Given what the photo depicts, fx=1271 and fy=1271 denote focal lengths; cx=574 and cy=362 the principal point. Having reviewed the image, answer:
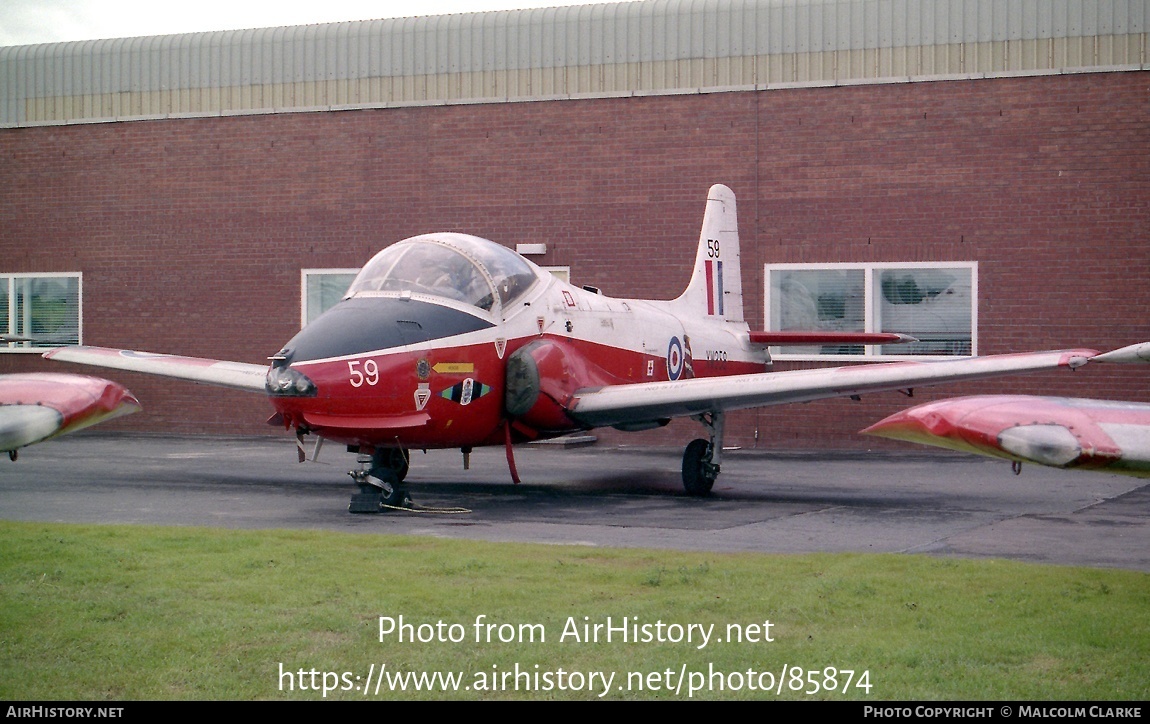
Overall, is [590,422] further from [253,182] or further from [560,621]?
[253,182]

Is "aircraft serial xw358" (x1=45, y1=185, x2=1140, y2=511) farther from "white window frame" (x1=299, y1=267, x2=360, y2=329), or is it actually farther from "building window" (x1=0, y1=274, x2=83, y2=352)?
"building window" (x1=0, y1=274, x2=83, y2=352)

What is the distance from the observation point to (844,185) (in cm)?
2058

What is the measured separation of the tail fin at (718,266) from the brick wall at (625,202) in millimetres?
2408

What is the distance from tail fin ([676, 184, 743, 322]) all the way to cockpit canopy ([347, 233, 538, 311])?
517 cm

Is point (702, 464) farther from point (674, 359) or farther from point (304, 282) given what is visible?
point (304, 282)

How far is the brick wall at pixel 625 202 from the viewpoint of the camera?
19531mm

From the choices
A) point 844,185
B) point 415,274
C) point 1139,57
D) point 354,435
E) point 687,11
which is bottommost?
point 354,435

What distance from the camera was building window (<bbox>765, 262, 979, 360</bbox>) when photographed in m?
20.1

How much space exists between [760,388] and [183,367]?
715cm

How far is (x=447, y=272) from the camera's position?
1242 centimetres

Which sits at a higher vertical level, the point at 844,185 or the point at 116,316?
the point at 844,185

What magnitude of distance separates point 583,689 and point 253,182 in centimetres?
1983

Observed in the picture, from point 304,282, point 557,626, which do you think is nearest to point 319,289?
point 304,282

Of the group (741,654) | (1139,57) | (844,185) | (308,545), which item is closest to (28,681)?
(741,654)
